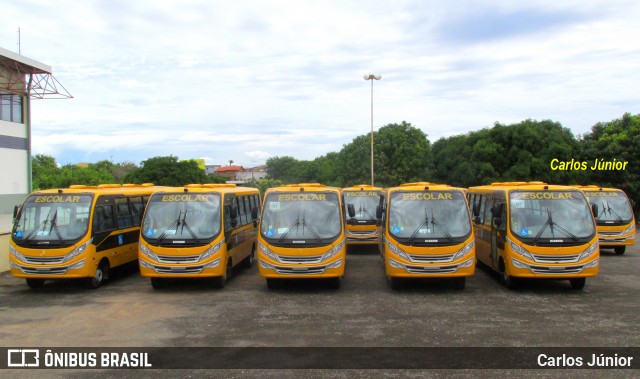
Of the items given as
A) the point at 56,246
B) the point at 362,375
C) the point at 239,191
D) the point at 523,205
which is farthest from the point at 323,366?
the point at 239,191

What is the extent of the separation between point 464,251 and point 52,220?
9276mm

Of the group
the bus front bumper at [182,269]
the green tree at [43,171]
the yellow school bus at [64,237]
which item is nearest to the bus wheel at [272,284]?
the bus front bumper at [182,269]

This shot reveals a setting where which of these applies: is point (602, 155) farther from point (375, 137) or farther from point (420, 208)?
point (420, 208)

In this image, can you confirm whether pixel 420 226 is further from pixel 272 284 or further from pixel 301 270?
pixel 272 284

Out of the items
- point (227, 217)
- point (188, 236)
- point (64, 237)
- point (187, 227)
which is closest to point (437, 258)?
point (227, 217)

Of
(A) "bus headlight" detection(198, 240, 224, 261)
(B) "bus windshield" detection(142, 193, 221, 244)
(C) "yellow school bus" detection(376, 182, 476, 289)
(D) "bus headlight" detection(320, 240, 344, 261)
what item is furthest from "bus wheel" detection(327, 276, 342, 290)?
(B) "bus windshield" detection(142, 193, 221, 244)

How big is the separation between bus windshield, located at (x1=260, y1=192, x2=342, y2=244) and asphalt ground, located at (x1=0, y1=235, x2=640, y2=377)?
4.17 ft

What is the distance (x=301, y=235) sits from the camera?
11734 mm

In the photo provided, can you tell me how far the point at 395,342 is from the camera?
7.97 m

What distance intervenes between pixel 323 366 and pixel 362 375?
0.59m

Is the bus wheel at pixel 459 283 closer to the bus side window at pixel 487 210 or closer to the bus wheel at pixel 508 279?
the bus wheel at pixel 508 279

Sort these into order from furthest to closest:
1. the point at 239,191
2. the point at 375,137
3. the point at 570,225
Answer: the point at 375,137 → the point at 239,191 → the point at 570,225

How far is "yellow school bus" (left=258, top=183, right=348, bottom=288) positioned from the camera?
11.5m

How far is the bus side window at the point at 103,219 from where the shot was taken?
12.8 m
